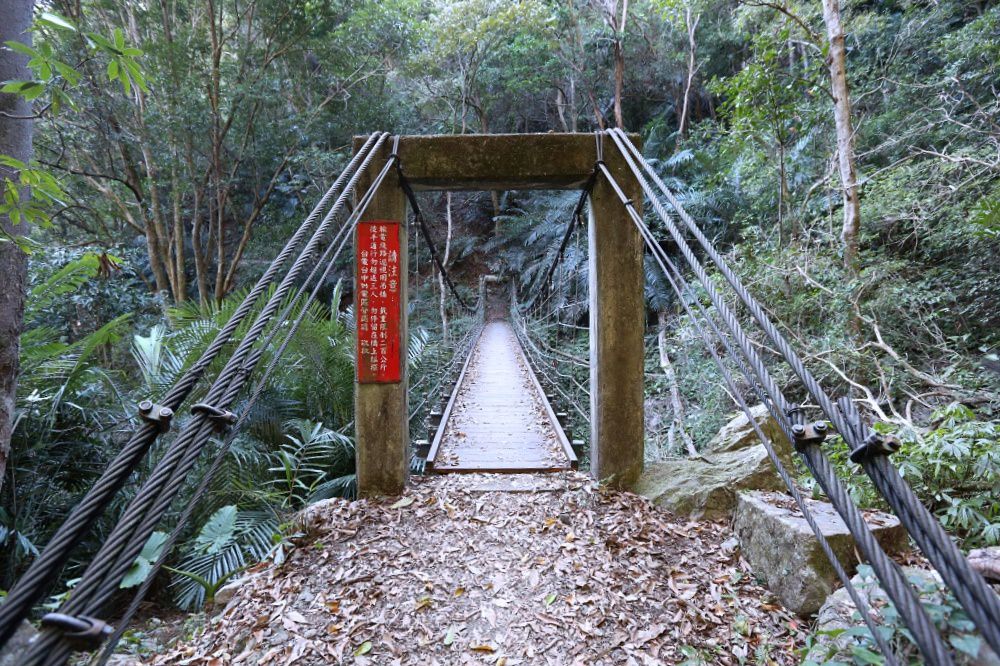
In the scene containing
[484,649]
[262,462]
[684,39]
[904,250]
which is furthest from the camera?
[684,39]

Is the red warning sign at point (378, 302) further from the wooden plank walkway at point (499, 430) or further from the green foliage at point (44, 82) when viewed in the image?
the green foliage at point (44, 82)

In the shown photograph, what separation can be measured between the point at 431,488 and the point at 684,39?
1195cm

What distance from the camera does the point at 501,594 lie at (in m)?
1.51

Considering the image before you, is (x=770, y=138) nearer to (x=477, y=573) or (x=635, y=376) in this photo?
(x=635, y=376)

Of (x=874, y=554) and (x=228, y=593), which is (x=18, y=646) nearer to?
(x=228, y=593)

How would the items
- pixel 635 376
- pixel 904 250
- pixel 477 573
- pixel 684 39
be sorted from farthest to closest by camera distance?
pixel 684 39 < pixel 904 250 < pixel 635 376 < pixel 477 573

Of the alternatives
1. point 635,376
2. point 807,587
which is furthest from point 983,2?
point 807,587

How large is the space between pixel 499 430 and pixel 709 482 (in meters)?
1.54

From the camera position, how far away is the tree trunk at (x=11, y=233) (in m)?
1.29

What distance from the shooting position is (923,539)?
1.72 ft

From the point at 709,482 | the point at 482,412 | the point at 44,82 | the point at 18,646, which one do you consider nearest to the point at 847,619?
the point at 709,482

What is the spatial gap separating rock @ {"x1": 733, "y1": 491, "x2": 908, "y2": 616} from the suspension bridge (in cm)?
8

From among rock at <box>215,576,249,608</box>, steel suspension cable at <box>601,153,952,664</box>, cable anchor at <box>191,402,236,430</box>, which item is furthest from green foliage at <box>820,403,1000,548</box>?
rock at <box>215,576,249,608</box>

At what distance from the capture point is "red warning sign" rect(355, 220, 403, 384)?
2.15 m
